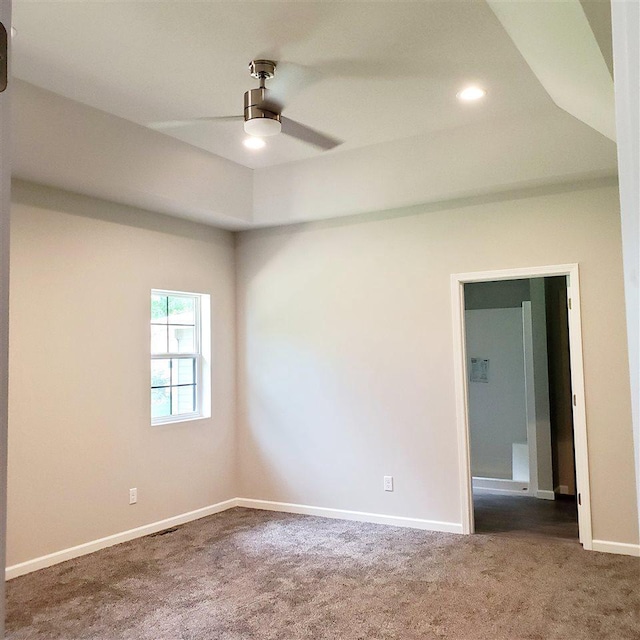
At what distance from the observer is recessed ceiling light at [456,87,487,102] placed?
139 inches

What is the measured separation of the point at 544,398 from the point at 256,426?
2.77 meters

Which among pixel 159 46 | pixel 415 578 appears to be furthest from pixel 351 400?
pixel 159 46

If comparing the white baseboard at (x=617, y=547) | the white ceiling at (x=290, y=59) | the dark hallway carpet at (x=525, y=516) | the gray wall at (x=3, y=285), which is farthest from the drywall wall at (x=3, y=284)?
the dark hallway carpet at (x=525, y=516)

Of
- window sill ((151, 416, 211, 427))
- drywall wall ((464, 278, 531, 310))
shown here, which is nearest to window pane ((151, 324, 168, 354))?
window sill ((151, 416, 211, 427))

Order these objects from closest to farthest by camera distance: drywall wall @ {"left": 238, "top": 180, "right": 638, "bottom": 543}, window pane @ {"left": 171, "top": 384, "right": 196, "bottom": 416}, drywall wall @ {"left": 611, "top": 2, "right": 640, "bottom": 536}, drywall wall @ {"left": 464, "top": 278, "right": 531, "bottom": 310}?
drywall wall @ {"left": 611, "top": 2, "right": 640, "bottom": 536} < drywall wall @ {"left": 238, "top": 180, "right": 638, "bottom": 543} < window pane @ {"left": 171, "top": 384, "right": 196, "bottom": 416} < drywall wall @ {"left": 464, "top": 278, "right": 531, "bottom": 310}

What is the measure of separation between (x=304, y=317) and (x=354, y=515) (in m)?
1.71

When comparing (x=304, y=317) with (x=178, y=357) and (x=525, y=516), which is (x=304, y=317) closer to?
(x=178, y=357)

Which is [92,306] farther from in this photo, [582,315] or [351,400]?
[582,315]

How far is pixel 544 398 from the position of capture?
19.2 ft

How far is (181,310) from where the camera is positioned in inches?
206

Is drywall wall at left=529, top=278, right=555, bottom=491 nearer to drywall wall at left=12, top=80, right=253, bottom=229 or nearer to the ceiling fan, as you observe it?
drywall wall at left=12, top=80, right=253, bottom=229

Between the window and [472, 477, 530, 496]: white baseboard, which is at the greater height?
the window

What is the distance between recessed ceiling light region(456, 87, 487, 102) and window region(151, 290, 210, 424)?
2725 millimetres

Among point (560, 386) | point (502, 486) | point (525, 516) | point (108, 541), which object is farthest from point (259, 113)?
point (502, 486)
